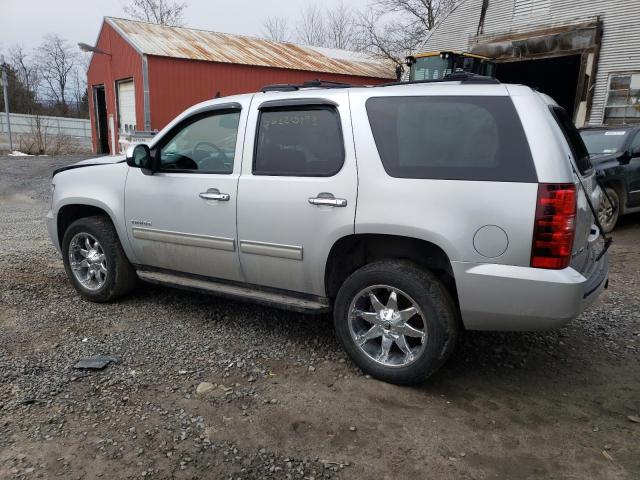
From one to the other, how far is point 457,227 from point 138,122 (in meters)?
17.8

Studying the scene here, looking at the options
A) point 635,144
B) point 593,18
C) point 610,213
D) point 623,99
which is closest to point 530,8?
point 593,18

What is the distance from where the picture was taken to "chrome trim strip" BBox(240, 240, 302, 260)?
3.63 meters

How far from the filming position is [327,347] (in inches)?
157

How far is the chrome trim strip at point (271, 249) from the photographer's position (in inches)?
143

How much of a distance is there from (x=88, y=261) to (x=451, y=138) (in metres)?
3.44

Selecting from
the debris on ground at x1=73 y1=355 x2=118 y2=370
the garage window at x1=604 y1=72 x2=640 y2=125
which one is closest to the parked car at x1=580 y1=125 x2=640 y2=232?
the garage window at x1=604 y1=72 x2=640 y2=125

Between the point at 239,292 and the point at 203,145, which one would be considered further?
the point at 203,145

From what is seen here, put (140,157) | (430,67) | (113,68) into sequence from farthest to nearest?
(113,68) < (430,67) < (140,157)

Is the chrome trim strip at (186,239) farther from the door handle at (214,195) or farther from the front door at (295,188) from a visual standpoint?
the door handle at (214,195)

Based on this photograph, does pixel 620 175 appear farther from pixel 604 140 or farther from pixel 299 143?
pixel 299 143

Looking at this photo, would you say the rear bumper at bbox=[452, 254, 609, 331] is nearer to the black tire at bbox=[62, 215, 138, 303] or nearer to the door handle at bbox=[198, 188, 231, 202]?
the door handle at bbox=[198, 188, 231, 202]

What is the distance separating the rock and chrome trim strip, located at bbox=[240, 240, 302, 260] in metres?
0.96

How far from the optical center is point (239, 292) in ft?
13.1

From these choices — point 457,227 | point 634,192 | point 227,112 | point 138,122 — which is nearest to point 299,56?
point 138,122
